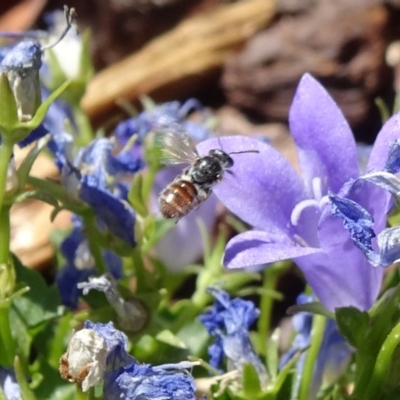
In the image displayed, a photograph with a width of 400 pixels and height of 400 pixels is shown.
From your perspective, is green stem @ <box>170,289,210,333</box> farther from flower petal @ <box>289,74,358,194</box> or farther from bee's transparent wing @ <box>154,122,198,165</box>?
flower petal @ <box>289,74,358,194</box>

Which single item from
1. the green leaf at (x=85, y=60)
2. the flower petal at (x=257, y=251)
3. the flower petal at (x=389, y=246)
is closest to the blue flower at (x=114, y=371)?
the flower petal at (x=257, y=251)

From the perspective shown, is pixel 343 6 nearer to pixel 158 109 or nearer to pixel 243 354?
pixel 158 109

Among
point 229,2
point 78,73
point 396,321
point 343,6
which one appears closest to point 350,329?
point 396,321

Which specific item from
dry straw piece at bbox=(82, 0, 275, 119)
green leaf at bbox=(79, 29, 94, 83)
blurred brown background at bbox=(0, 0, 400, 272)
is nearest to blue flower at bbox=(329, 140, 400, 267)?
green leaf at bbox=(79, 29, 94, 83)

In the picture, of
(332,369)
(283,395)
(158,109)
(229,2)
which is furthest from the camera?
(229,2)

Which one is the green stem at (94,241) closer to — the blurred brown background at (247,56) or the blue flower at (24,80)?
the blue flower at (24,80)

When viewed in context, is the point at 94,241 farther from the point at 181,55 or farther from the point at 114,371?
the point at 181,55
